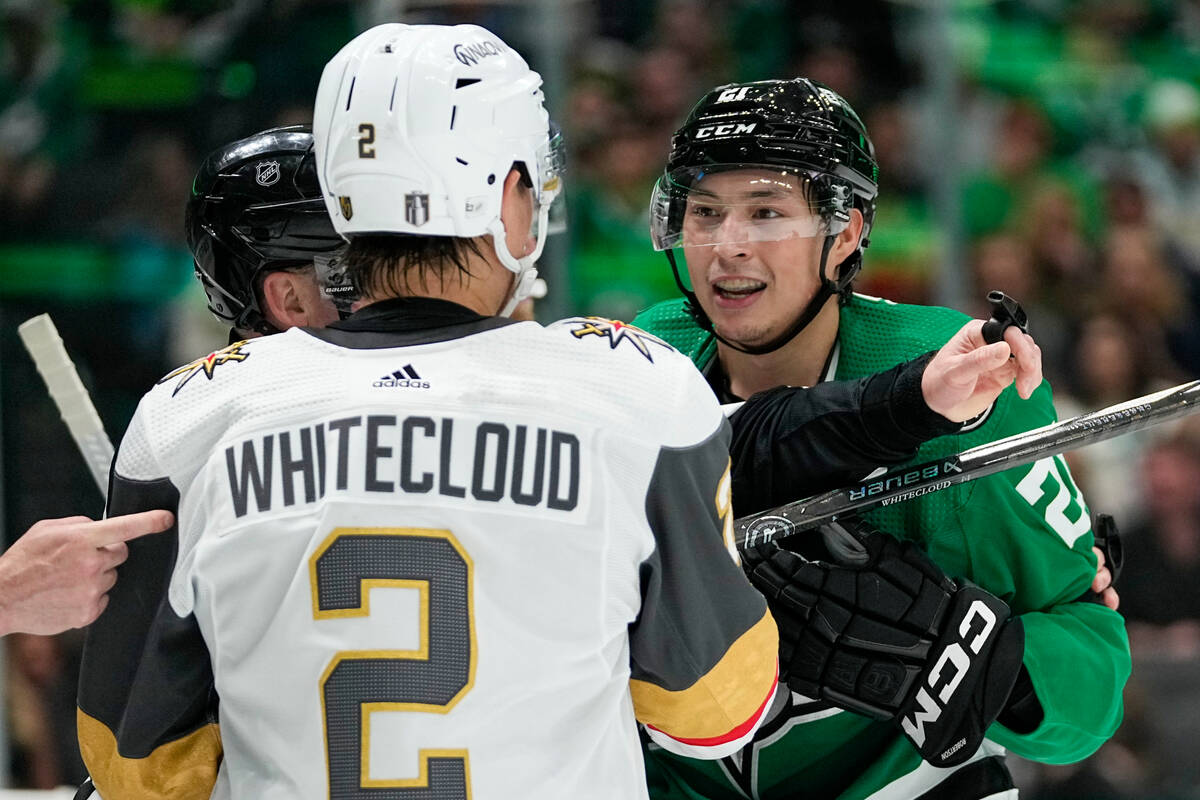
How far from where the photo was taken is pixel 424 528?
1401 millimetres

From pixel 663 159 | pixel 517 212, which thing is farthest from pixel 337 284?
pixel 663 159

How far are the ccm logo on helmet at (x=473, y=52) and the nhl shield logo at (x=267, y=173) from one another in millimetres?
557

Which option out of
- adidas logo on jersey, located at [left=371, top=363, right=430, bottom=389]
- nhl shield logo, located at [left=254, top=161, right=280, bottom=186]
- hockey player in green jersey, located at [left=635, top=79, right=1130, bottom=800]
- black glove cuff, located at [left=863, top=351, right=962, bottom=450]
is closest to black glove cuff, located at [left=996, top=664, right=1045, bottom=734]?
hockey player in green jersey, located at [left=635, top=79, right=1130, bottom=800]

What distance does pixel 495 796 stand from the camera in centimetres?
142

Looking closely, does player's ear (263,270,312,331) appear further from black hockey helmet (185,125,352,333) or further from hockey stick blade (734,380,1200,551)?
hockey stick blade (734,380,1200,551)

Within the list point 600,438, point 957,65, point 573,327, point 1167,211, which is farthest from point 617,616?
point 1167,211

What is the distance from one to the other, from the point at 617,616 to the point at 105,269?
335 cm

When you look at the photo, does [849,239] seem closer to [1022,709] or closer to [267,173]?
[1022,709]

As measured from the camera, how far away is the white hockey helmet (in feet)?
4.91

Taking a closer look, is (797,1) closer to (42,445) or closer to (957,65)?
(957,65)

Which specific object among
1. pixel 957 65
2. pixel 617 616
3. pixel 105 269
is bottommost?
pixel 105 269

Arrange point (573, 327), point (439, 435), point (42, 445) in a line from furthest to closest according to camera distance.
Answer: point (42, 445) < point (573, 327) < point (439, 435)

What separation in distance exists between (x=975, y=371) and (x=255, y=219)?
97 centimetres

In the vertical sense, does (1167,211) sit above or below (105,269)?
above
